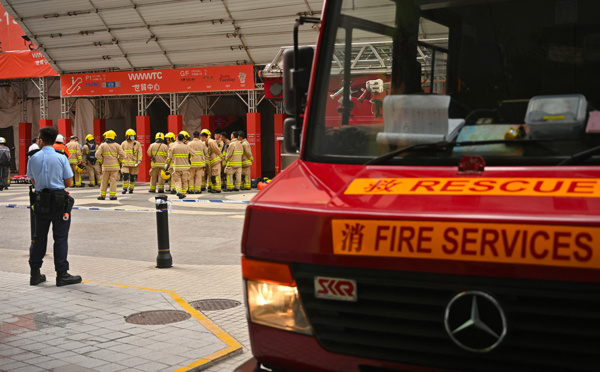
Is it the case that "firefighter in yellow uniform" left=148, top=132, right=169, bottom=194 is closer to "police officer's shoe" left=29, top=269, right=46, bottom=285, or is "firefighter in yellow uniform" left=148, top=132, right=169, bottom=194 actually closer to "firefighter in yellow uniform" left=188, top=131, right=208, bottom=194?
"firefighter in yellow uniform" left=188, top=131, right=208, bottom=194

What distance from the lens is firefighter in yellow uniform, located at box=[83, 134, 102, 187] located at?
26.9m

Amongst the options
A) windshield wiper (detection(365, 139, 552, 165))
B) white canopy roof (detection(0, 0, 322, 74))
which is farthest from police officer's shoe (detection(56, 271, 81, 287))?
white canopy roof (detection(0, 0, 322, 74))

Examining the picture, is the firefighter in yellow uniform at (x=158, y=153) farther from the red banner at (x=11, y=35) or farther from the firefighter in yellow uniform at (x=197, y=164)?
the red banner at (x=11, y=35)

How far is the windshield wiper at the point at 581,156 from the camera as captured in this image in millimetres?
2787

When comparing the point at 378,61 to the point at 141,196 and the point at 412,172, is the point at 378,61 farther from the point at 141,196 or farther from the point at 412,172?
the point at 141,196

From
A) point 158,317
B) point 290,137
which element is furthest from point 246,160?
point 290,137

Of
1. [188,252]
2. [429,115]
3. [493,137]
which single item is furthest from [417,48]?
[188,252]

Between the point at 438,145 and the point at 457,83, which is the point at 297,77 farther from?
the point at 438,145

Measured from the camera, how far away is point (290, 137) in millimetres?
4082

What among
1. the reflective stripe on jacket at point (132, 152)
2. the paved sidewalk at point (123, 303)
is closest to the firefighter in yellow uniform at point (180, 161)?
the reflective stripe on jacket at point (132, 152)

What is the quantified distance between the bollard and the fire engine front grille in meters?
6.28

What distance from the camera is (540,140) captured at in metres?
2.96

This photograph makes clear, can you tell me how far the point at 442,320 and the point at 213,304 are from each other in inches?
195

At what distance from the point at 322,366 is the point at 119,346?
3.22m
